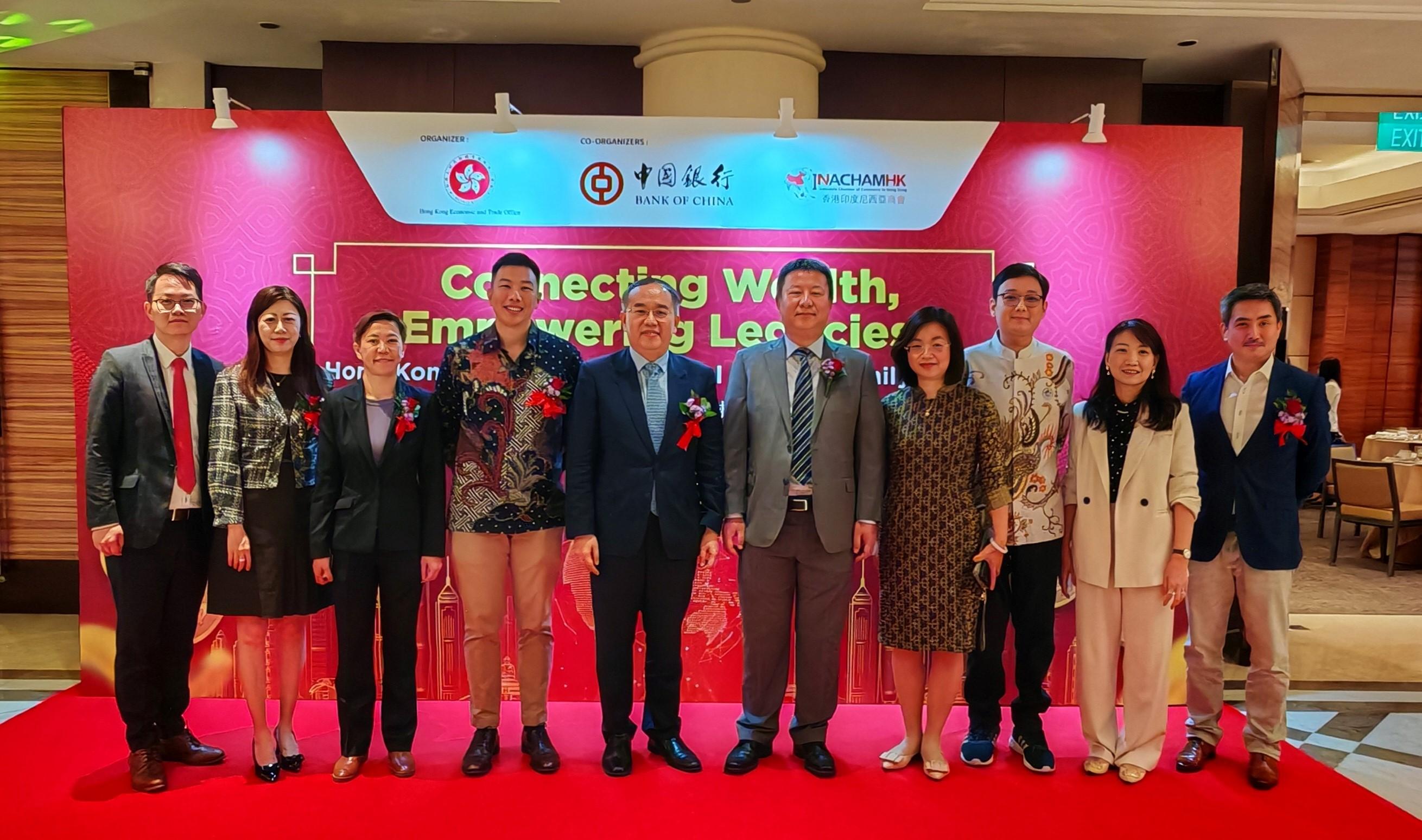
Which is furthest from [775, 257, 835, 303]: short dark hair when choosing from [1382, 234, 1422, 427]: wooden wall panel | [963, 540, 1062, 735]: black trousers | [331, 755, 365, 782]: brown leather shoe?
[1382, 234, 1422, 427]: wooden wall panel

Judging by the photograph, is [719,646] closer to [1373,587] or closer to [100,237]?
[100,237]

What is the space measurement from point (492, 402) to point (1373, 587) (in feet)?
22.5

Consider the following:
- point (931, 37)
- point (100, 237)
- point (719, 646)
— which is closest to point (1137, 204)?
point (931, 37)

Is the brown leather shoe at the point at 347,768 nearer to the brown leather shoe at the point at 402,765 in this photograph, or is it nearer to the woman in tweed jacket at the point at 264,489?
the brown leather shoe at the point at 402,765

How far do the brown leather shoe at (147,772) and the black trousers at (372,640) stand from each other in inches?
24.2

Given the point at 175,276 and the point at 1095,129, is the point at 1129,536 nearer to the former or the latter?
the point at 1095,129

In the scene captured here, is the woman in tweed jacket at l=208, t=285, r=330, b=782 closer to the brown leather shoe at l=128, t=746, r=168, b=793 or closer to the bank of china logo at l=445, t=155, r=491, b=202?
the brown leather shoe at l=128, t=746, r=168, b=793

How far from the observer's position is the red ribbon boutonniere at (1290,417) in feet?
10.0

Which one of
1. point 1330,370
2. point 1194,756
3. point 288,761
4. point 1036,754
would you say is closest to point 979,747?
point 1036,754

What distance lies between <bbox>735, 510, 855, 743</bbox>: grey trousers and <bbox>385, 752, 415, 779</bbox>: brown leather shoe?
46.6 inches

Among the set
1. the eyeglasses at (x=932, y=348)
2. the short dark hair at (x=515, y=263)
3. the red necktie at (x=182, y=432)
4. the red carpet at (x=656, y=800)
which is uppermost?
the short dark hair at (x=515, y=263)

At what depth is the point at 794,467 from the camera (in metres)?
3.04

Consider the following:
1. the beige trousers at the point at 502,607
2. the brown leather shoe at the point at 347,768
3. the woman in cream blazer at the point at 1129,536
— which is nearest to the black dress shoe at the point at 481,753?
the beige trousers at the point at 502,607

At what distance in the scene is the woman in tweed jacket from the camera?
9.70 ft
